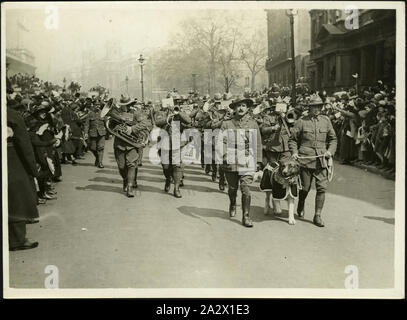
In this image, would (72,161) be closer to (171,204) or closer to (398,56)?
(171,204)

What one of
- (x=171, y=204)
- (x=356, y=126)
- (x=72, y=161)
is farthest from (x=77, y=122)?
(x=356, y=126)

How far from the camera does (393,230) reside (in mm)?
7492

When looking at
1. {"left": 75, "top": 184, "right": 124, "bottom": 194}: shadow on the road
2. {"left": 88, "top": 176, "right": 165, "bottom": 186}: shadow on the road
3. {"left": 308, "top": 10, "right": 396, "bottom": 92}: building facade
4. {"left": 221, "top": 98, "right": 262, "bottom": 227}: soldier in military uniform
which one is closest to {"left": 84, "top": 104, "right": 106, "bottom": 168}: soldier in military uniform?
{"left": 88, "top": 176, "right": 165, "bottom": 186}: shadow on the road

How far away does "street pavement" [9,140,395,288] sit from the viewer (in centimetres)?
671

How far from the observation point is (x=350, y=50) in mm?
15062

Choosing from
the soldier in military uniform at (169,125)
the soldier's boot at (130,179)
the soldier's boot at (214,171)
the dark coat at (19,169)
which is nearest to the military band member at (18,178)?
the dark coat at (19,169)

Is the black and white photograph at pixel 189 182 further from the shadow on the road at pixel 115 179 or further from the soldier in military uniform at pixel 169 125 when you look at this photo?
the shadow on the road at pixel 115 179

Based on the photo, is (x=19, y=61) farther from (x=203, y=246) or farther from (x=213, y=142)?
(x=213, y=142)

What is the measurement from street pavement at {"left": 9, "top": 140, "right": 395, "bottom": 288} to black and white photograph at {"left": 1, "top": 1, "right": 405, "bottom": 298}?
3 cm

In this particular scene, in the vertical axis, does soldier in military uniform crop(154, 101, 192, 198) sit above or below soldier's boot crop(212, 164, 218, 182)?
above

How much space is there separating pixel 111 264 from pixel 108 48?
3954 mm

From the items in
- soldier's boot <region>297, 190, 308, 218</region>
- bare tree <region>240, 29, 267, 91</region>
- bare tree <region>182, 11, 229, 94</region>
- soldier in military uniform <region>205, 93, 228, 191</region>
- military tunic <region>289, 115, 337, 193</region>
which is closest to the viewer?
bare tree <region>182, 11, 229, 94</region>

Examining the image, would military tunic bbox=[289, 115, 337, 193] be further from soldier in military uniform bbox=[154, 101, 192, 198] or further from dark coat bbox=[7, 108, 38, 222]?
dark coat bbox=[7, 108, 38, 222]

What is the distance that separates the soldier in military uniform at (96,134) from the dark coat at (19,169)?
24.8 feet
